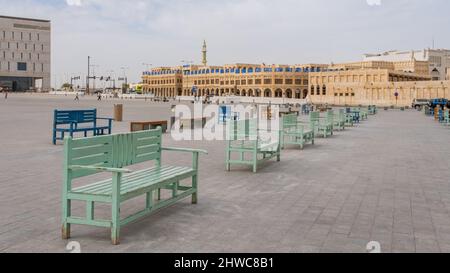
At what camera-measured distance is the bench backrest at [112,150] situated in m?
5.18

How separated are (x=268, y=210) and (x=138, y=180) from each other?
183 cm

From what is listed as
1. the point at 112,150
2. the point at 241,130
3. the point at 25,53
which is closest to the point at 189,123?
the point at 241,130

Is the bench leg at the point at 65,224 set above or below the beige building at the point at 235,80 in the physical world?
below

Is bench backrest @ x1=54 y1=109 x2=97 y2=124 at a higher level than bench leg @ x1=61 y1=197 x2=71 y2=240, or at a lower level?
higher

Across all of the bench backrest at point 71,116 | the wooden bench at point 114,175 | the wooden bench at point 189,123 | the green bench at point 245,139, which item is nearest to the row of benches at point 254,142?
the green bench at point 245,139

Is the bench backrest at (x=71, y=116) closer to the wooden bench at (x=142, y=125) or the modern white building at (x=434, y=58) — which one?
the wooden bench at (x=142, y=125)

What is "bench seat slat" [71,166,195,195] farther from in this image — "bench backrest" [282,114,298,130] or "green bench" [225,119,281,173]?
"bench backrest" [282,114,298,130]

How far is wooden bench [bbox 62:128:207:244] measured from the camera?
16.4ft

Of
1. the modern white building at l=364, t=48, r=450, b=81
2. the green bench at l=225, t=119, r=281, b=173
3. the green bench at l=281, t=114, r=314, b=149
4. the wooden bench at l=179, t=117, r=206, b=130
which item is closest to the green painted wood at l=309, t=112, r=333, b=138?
the green bench at l=281, t=114, r=314, b=149

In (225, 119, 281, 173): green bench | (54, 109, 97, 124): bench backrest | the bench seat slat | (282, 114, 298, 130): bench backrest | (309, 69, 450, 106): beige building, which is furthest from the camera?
(309, 69, 450, 106): beige building

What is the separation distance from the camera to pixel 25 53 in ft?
449

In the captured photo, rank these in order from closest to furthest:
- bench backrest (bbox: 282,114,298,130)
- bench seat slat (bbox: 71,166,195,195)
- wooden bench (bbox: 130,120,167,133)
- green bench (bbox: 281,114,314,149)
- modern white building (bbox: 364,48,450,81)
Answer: bench seat slat (bbox: 71,166,195,195) → green bench (bbox: 281,114,314,149) → bench backrest (bbox: 282,114,298,130) → wooden bench (bbox: 130,120,167,133) → modern white building (bbox: 364,48,450,81)
